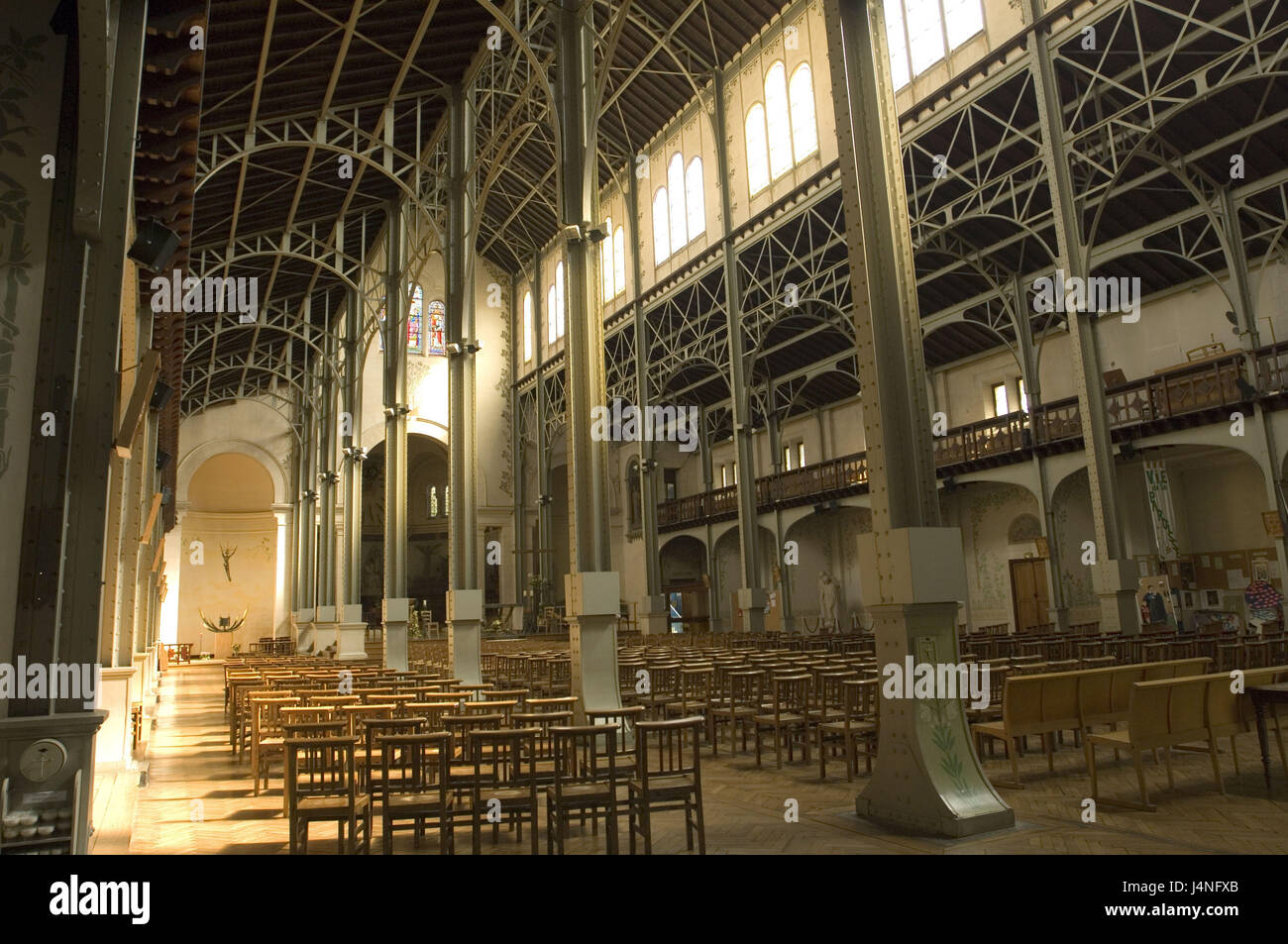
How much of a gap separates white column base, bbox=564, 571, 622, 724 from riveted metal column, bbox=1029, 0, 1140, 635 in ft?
26.2

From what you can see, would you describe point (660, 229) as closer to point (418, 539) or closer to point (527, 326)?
point (527, 326)

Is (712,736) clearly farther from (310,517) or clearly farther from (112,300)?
(310,517)

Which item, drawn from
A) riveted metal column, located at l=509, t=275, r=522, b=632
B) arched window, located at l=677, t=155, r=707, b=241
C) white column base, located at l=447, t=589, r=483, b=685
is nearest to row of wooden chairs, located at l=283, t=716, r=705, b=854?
white column base, located at l=447, t=589, r=483, b=685

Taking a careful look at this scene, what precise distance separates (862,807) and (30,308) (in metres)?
5.28

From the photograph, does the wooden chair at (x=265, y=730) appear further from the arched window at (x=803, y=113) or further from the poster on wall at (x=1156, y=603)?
the arched window at (x=803, y=113)

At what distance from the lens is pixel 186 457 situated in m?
31.9

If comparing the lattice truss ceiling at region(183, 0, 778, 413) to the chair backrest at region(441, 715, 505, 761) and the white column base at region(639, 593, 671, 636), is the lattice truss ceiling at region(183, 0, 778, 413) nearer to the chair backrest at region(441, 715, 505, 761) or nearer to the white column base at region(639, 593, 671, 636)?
the chair backrest at region(441, 715, 505, 761)

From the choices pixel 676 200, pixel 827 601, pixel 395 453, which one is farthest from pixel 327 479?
pixel 827 601

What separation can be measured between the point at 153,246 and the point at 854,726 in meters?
7.03

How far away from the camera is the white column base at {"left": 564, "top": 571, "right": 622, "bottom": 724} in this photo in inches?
366

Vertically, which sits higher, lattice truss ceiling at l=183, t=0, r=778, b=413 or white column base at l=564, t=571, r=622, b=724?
lattice truss ceiling at l=183, t=0, r=778, b=413

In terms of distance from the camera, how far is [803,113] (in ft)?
65.5

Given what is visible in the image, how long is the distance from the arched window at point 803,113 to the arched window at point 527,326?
53.4ft

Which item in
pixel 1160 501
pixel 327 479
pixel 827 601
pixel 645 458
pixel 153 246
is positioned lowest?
pixel 827 601
